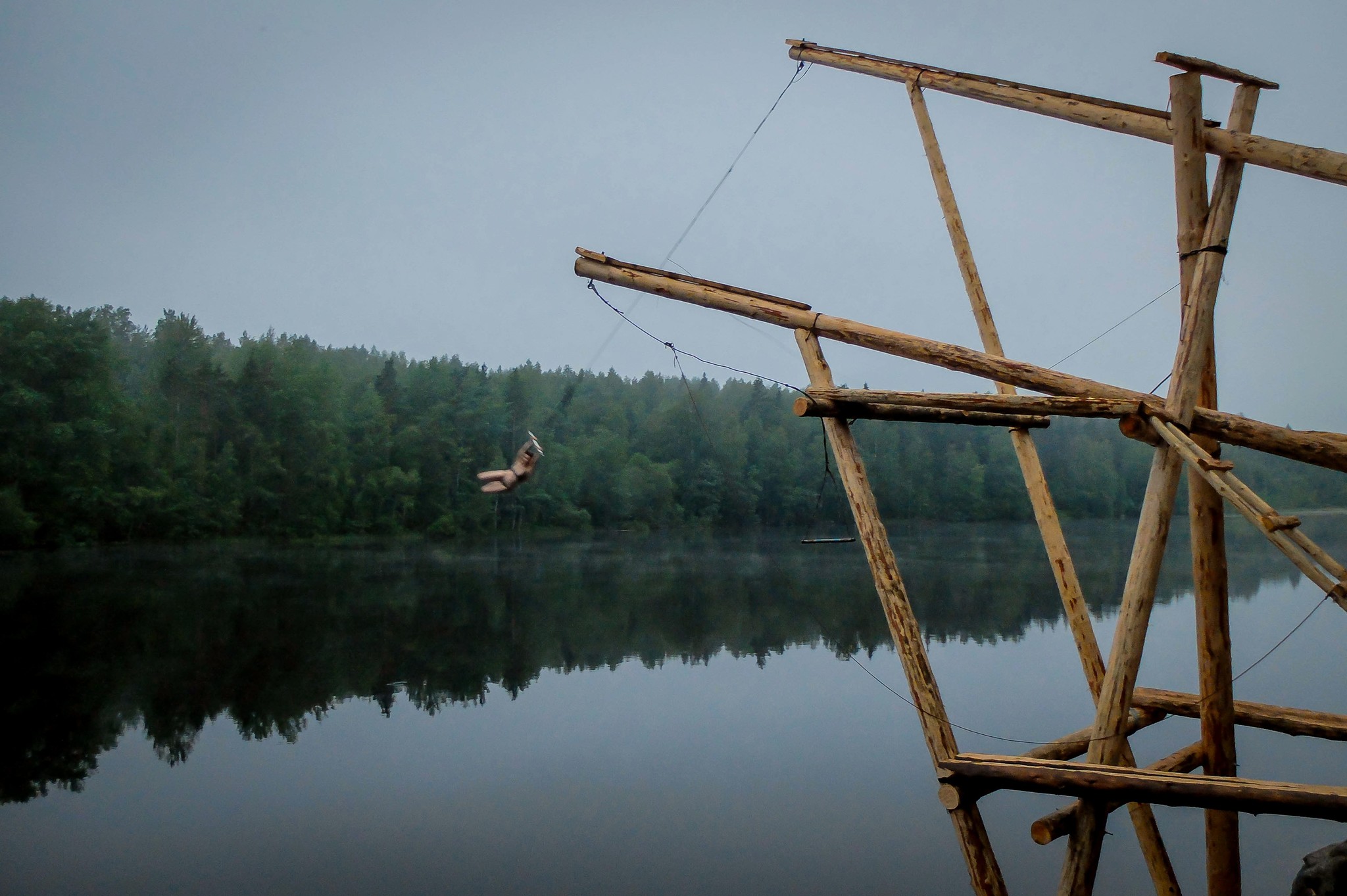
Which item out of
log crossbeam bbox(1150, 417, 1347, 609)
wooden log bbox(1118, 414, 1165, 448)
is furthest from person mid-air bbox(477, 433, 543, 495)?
log crossbeam bbox(1150, 417, 1347, 609)

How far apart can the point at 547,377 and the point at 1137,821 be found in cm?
5426

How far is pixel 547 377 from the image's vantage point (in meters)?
59.6

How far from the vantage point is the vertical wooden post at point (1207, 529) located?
5438mm

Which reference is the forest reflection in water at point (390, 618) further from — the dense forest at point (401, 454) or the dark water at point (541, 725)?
the dense forest at point (401, 454)

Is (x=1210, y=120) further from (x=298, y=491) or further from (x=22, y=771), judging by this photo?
(x=298, y=491)

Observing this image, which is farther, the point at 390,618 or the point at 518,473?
the point at 390,618

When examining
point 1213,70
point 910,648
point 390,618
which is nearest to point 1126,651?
point 910,648

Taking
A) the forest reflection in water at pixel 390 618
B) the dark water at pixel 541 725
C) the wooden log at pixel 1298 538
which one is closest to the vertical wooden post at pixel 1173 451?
the wooden log at pixel 1298 538

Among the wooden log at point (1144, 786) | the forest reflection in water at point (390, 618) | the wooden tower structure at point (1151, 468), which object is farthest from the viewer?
the forest reflection in water at point (390, 618)

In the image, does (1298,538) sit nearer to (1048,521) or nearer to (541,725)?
(1048,521)

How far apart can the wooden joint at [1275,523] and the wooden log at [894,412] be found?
118cm

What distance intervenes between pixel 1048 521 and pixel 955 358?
1931 millimetres

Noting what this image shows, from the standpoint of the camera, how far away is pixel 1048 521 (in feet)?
23.7

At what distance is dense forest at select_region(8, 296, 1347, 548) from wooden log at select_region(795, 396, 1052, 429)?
21.9 metres
